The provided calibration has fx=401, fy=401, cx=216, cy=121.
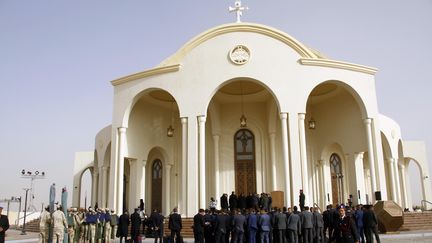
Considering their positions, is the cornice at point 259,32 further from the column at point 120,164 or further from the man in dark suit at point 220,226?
the man in dark suit at point 220,226

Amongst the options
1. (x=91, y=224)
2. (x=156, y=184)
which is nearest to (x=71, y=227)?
(x=91, y=224)

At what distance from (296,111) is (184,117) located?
4.94 metres

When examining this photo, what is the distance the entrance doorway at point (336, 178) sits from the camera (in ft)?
74.6

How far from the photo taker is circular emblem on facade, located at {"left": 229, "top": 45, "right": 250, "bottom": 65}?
58.3ft

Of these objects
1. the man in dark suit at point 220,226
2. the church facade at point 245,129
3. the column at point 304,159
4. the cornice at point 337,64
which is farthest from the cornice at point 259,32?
the man in dark suit at point 220,226

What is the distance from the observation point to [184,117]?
17.9m

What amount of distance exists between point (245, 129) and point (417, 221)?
973 cm

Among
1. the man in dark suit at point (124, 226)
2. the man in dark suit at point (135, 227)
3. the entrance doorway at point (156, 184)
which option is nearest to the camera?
the man in dark suit at point (135, 227)

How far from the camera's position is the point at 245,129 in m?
22.9

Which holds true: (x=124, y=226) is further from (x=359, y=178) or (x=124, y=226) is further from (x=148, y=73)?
(x=359, y=178)

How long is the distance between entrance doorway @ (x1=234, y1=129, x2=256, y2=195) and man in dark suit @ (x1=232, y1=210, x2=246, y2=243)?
33.0 ft

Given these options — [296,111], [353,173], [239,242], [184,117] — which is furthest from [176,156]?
[239,242]

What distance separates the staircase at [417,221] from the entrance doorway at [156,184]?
41.1ft

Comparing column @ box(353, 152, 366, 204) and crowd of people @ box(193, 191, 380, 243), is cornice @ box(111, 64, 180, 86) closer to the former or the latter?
crowd of people @ box(193, 191, 380, 243)
